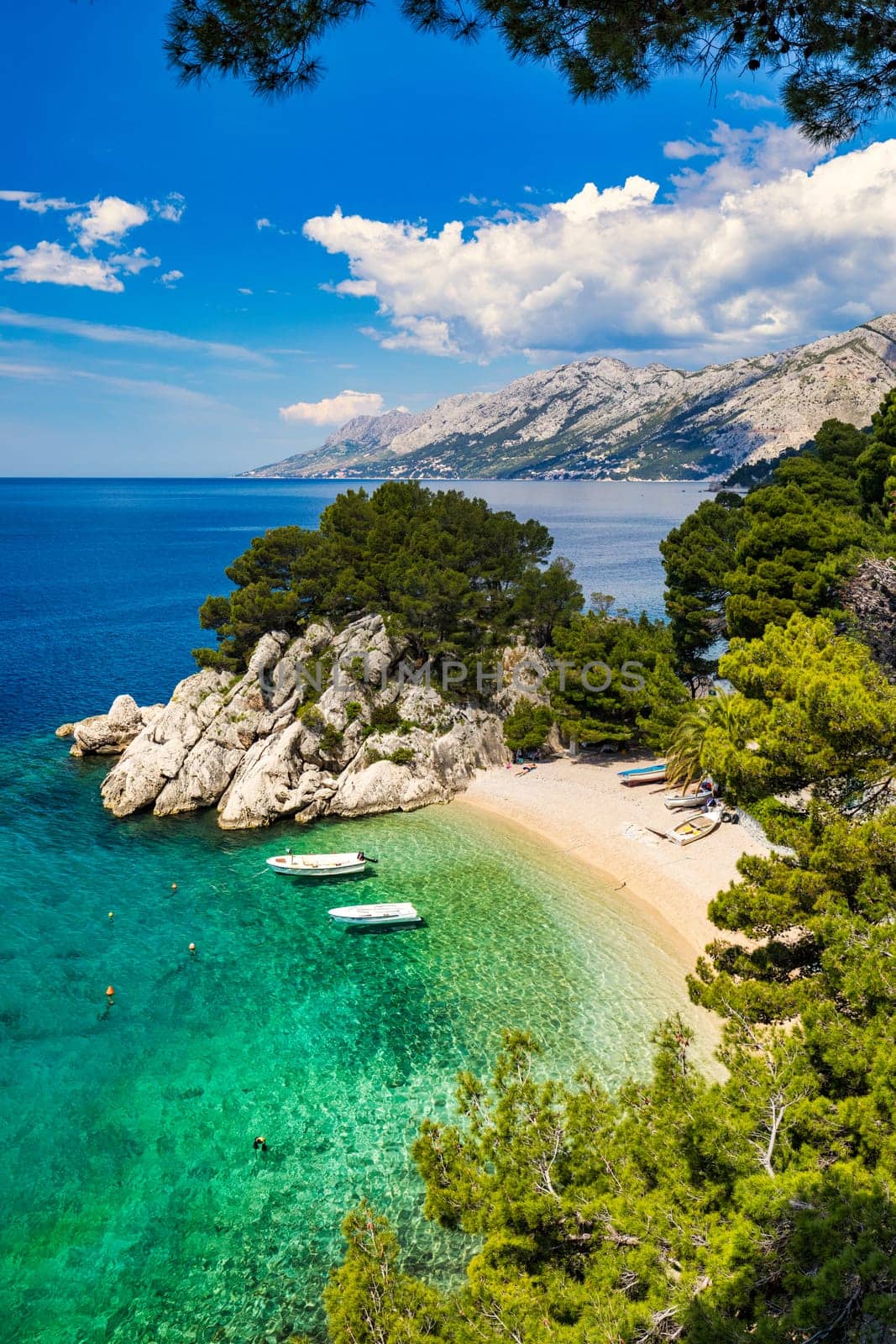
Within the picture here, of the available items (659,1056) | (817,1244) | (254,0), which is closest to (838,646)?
(659,1056)

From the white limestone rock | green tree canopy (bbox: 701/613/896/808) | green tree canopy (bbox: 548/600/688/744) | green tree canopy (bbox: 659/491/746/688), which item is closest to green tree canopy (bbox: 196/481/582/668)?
the white limestone rock

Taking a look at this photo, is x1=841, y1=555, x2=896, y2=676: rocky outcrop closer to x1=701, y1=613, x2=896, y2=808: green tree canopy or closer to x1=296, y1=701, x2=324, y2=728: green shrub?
x1=701, y1=613, x2=896, y2=808: green tree canopy

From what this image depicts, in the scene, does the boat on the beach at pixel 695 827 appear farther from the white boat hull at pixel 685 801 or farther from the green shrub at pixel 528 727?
the green shrub at pixel 528 727

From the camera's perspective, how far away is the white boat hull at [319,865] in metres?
26.8

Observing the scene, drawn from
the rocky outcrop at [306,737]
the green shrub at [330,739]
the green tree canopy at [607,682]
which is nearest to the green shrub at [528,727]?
the green tree canopy at [607,682]

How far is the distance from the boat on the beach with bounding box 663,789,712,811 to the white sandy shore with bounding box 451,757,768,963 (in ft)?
1.48

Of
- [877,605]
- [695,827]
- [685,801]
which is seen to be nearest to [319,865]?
[695,827]

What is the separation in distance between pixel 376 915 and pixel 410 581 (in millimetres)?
19910

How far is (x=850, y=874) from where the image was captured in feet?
35.8

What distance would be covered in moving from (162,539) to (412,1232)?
146 meters

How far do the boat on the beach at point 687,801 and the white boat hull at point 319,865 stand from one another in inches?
545

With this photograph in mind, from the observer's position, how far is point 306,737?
3431 centimetres

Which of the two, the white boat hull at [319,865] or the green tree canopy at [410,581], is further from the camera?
the green tree canopy at [410,581]

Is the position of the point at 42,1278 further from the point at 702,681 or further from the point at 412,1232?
the point at 702,681
